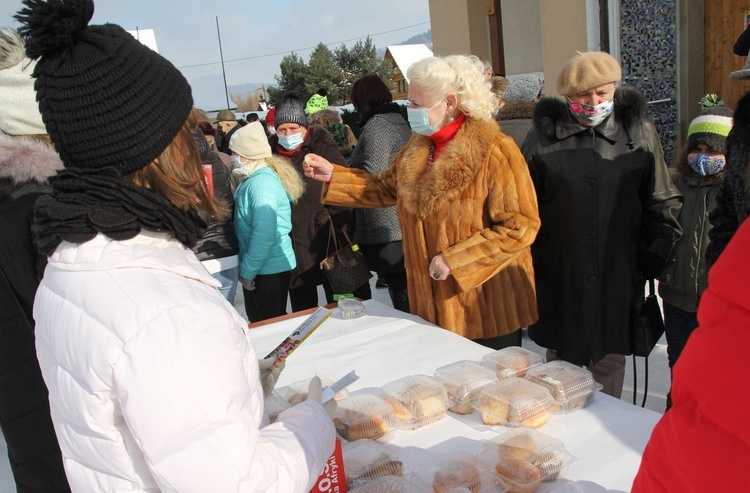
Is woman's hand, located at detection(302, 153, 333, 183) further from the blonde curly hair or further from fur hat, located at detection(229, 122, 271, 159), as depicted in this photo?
fur hat, located at detection(229, 122, 271, 159)

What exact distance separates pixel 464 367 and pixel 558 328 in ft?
3.32

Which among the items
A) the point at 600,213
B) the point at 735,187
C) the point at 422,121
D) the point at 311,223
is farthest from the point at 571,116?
the point at 311,223

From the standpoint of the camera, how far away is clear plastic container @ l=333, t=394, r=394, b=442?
1506 millimetres

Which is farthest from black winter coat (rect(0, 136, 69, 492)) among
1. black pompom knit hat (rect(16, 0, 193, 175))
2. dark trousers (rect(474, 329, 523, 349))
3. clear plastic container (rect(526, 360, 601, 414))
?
dark trousers (rect(474, 329, 523, 349))

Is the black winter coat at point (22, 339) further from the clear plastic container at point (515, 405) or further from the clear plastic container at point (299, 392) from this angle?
the clear plastic container at point (515, 405)

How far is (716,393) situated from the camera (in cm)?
71

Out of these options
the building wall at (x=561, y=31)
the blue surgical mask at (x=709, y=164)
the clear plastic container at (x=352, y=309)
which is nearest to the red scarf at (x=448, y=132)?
the clear plastic container at (x=352, y=309)

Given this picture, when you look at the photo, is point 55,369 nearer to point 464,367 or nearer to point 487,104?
point 464,367

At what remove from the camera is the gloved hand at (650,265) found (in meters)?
2.43


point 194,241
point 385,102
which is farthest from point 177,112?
point 385,102

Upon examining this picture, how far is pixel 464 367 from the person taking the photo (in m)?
1.79

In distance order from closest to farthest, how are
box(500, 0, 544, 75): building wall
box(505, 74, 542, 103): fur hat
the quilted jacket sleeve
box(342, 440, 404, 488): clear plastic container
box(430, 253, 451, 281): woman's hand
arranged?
the quilted jacket sleeve → box(342, 440, 404, 488): clear plastic container → box(430, 253, 451, 281): woman's hand → box(505, 74, 542, 103): fur hat → box(500, 0, 544, 75): building wall

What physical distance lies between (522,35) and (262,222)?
7788 mm

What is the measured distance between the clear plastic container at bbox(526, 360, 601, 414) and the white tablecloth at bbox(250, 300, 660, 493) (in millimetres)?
26
